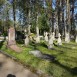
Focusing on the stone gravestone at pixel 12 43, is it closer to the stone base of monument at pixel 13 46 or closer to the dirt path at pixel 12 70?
the stone base of monument at pixel 13 46

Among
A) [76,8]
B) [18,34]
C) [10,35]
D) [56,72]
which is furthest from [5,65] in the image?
[76,8]

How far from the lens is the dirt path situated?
1109 cm

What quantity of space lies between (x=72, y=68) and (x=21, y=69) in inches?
105

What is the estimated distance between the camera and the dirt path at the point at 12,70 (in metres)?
11.1

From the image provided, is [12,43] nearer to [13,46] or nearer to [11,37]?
[13,46]

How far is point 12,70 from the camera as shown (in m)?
11.9

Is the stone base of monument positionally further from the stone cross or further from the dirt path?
the dirt path

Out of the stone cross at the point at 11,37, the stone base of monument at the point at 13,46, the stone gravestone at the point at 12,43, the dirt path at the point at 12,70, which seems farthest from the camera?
the stone cross at the point at 11,37

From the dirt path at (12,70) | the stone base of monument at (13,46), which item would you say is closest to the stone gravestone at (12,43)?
the stone base of monument at (13,46)

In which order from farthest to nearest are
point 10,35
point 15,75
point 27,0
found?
point 27,0 → point 10,35 → point 15,75

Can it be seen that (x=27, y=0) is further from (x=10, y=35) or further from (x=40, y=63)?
(x=40, y=63)

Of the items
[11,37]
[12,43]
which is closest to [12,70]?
[12,43]

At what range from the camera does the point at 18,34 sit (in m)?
39.1

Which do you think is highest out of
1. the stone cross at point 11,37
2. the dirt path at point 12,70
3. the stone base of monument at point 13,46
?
the stone cross at point 11,37
